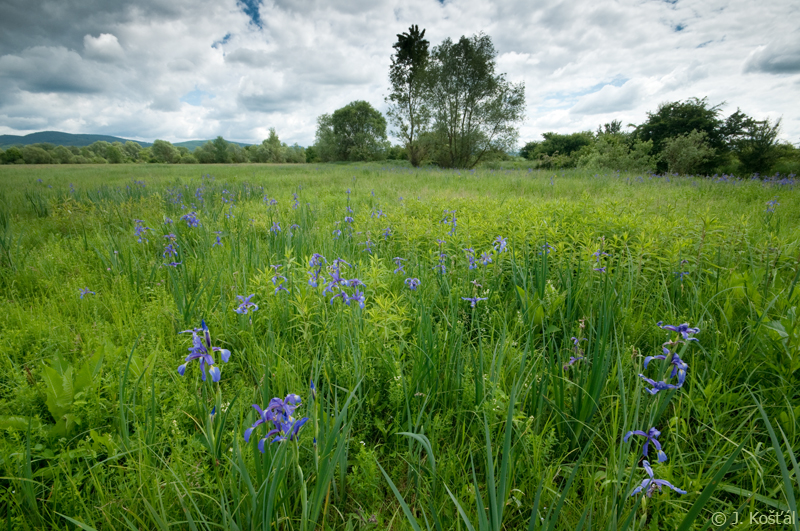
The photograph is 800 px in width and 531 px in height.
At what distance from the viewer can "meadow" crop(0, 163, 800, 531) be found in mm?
1143

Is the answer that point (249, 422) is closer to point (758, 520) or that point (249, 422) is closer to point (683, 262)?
point (758, 520)

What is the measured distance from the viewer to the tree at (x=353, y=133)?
45.2 m

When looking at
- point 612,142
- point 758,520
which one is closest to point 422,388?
point 758,520

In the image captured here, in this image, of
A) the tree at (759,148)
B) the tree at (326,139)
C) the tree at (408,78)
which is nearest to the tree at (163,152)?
the tree at (326,139)

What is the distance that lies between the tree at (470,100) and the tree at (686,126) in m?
9.10

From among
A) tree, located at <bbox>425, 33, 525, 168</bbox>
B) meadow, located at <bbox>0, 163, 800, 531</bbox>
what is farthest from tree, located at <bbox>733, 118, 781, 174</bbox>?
meadow, located at <bbox>0, 163, 800, 531</bbox>

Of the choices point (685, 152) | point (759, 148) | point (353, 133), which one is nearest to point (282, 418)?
point (685, 152)

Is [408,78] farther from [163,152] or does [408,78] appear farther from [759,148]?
[163,152]

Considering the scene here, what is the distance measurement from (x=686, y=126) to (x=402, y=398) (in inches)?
1114

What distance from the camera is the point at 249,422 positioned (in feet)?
4.08

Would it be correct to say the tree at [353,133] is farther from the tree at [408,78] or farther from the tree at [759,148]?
the tree at [759,148]

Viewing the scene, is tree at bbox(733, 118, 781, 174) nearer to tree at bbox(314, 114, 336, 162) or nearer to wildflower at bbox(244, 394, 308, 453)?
wildflower at bbox(244, 394, 308, 453)

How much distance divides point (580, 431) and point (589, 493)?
0.86ft

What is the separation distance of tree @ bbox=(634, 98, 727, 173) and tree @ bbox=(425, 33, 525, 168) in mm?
9104
